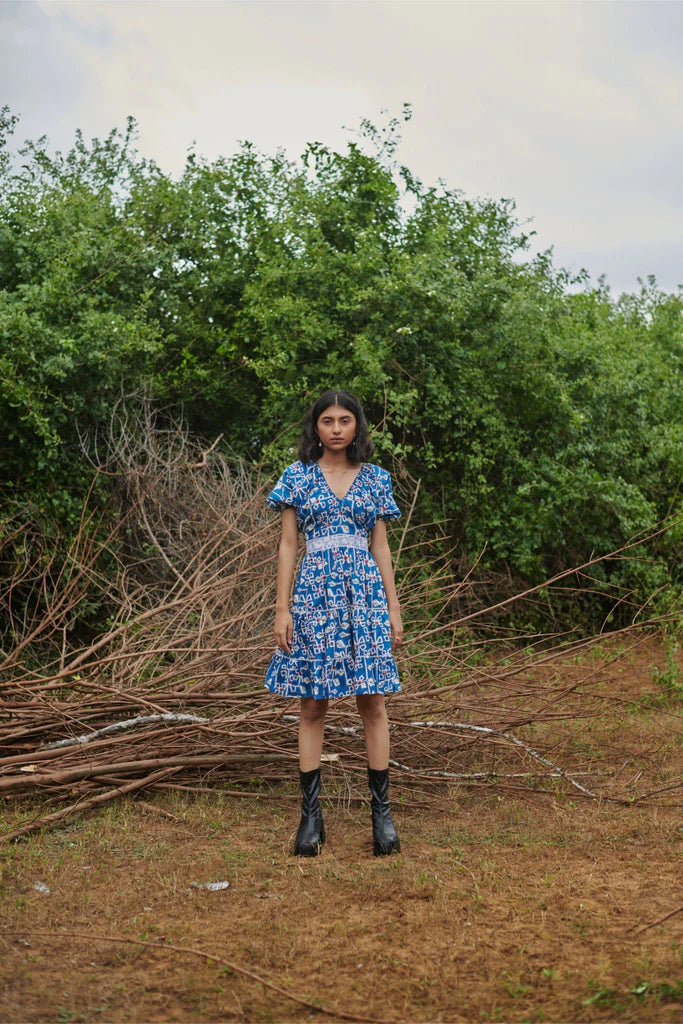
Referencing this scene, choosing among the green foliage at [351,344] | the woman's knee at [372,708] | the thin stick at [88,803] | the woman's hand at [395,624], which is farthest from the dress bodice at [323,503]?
the green foliage at [351,344]

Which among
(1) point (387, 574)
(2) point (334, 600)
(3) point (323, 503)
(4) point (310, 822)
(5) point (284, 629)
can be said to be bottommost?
(4) point (310, 822)

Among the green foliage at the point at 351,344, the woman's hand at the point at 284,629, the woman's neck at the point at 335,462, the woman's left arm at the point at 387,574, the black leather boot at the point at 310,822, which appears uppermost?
the green foliage at the point at 351,344

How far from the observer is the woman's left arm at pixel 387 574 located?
420cm

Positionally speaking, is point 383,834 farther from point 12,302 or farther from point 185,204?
point 185,204

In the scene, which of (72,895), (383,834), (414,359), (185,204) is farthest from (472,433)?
(72,895)

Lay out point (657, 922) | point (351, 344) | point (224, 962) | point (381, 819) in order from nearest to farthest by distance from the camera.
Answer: point (224, 962) < point (657, 922) < point (381, 819) < point (351, 344)

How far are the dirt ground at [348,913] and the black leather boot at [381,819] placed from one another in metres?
0.08

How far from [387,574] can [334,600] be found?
0.27 meters

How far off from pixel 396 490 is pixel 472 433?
873mm

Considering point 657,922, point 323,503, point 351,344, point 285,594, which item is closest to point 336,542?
point 323,503

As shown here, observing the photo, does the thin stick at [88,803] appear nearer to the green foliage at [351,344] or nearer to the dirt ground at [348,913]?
the dirt ground at [348,913]

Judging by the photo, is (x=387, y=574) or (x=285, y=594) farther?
(x=387, y=574)

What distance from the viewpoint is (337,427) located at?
4199mm

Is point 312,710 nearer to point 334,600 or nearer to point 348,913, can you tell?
point 334,600
